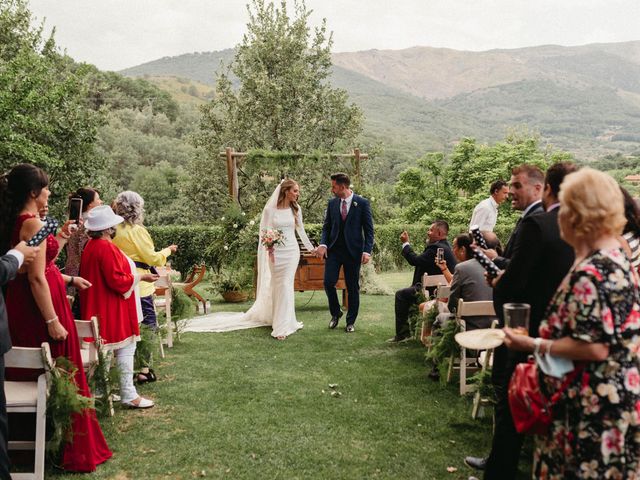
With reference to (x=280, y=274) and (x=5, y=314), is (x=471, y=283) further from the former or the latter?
(x=5, y=314)

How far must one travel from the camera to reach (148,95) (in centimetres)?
5694

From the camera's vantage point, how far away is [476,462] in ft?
12.8

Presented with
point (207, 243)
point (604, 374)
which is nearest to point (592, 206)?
point (604, 374)

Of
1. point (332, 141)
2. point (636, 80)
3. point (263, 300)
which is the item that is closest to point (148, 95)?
point (332, 141)

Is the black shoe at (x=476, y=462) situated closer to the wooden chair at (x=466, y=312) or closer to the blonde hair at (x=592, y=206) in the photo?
the wooden chair at (x=466, y=312)

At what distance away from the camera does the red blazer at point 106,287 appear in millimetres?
4625

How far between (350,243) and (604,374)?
6.03 m

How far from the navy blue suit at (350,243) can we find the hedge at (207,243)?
447 centimetres

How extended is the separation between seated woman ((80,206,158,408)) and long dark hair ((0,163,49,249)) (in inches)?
40.5

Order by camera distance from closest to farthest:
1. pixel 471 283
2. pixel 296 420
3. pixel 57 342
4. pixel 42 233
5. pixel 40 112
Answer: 1. pixel 42 233
2. pixel 57 342
3. pixel 296 420
4. pixel 471 283
5. pixel 40 112

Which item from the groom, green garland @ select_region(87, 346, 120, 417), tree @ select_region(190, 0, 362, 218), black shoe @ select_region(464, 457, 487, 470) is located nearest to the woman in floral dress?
black shoe @ select_region(464, 457, 487, 470)

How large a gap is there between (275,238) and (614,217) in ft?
20.7

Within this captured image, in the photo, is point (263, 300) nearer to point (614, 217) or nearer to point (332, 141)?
point (614, 217)

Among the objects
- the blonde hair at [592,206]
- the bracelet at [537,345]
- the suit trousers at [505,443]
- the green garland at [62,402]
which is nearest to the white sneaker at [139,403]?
the green garland at [62,402]
